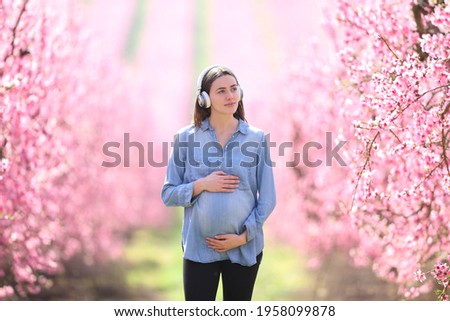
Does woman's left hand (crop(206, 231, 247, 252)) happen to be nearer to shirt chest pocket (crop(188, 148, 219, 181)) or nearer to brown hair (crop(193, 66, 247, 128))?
shirt chest pocket (crop(188, 148, 219, 181))

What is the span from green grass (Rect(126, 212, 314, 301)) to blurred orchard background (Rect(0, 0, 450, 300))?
9 centimetres

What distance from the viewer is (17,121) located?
7418mm

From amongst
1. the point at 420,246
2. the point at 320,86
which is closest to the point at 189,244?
the point at 420,246

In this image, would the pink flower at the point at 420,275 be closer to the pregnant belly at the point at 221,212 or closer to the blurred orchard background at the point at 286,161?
Answer: the blurred orchard background at the point at 286,161

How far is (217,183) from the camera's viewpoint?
4.85 metres

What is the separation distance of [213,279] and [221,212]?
1.54ft

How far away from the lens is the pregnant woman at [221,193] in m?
4.82

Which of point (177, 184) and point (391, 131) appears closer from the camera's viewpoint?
point (177, 184)

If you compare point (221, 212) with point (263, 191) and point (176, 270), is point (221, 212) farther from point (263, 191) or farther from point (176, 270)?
point (176, 270)

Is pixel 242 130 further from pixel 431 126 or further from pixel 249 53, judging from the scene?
pixel 249 53

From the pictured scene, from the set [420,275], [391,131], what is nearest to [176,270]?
[420,275]

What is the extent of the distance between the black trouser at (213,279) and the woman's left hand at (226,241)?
0.40 feet

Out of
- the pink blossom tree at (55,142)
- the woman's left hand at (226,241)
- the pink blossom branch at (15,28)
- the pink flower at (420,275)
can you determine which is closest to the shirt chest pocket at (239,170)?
the woman's left hand at (226,241)
